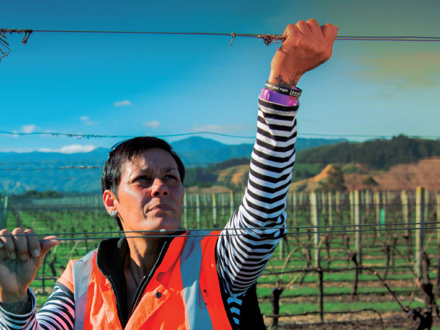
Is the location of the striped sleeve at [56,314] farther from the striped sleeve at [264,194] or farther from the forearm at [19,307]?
the striped sleeve at [264,194]

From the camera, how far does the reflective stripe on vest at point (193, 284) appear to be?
1.45 meters

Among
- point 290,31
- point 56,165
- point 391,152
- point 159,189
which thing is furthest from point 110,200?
point 391,152

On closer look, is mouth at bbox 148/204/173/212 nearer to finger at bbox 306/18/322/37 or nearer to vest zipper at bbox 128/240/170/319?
vest zipper at bbox 128/240/170/319

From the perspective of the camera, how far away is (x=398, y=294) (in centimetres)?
876

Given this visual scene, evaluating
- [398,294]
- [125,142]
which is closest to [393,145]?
[398,294]

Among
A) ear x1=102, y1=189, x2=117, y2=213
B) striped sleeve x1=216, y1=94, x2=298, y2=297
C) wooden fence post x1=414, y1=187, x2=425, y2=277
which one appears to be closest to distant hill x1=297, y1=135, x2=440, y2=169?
wooden fence post x1=414, y1=187, x2=425, y2=277

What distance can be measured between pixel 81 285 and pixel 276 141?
94 cm

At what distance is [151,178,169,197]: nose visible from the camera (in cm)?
163

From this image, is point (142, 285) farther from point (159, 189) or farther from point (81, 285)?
point (159, 189)

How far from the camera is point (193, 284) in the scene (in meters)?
1.53

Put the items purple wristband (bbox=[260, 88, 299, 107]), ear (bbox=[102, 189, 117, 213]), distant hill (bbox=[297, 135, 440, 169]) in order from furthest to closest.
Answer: distant hill (bbox=[297, 135, 440, 169]) < ear (bbox=[102, 189, 117, 213]) < purple wristband (bbox=[260, 88, 299, 107])

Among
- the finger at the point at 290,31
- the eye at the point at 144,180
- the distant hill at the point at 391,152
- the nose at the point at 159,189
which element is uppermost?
the distant hill at the point at 391,152

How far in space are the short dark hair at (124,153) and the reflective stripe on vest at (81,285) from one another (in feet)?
0.99

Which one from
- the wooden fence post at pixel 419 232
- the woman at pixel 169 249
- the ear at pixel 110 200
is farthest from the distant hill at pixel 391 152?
the woman at pixel 169 249
